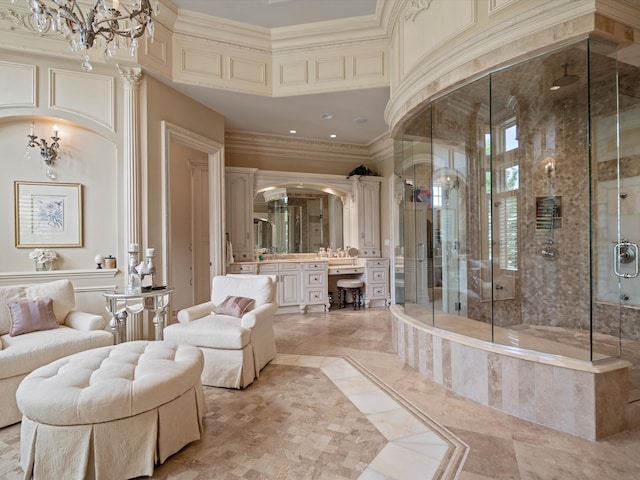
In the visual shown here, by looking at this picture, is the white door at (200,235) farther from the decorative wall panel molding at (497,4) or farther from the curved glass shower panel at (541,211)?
the decorative wall panel molding at (497,4)

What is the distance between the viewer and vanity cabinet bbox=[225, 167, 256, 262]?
5.57 m

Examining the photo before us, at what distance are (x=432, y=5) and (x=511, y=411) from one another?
3407 mm

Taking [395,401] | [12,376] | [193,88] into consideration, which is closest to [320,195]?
[193,88]

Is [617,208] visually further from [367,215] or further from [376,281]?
[367,215]

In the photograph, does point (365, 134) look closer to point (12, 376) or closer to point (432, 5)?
point (432, 5)

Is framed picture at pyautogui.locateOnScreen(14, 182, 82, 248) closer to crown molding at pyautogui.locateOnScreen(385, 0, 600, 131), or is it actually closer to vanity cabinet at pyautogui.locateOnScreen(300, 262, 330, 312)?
vanity cabinet at pyautogui.locateOnScreen(300, 262, 330, 312)

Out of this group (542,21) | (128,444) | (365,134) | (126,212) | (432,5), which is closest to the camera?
(128,444)

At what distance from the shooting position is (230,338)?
2758mm

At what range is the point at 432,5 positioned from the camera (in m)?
2.96

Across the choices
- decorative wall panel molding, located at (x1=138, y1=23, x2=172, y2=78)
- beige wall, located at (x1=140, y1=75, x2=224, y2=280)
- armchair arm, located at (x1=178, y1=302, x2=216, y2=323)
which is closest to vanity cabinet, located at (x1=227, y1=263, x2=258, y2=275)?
beige wall, located at (x1=140, y1=75, x2=224, y2=280)

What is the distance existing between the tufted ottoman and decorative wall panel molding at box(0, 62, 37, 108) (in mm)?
2876

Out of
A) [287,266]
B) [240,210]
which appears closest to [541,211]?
[287,266]

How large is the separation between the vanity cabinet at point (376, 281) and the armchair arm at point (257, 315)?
2917mm

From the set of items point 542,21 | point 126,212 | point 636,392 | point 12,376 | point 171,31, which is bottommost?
point 636,392
